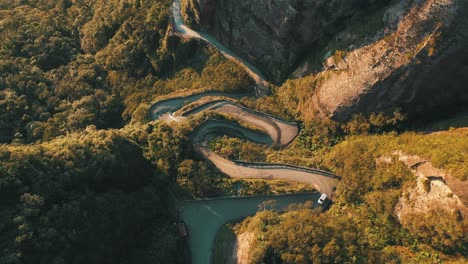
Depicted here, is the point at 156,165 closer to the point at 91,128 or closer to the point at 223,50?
the point at 91,128

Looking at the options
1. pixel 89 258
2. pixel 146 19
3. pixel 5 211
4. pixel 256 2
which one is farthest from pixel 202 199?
pixel 146 19

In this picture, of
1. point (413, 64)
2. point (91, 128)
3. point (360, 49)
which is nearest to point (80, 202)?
point (91, 128)

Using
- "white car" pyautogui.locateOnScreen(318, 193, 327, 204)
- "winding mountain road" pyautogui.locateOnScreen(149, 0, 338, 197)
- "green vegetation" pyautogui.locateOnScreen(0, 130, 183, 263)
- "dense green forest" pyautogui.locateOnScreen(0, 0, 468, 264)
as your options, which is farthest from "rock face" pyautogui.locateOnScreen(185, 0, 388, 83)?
"green vegetation" pyautogui.locateOnScreen(0, 130, 183, 263)

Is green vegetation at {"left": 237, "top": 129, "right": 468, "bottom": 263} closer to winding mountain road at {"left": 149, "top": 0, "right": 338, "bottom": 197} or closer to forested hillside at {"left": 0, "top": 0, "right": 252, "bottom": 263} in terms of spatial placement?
winding mountain road at {"left": 149, "top": 0, "right": 338, "bottom": 197}

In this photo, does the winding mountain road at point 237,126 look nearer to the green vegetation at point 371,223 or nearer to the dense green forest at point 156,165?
the dense green forest at point 156,165

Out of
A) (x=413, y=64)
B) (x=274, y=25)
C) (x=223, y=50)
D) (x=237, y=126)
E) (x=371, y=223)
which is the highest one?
(x=223, y=50)

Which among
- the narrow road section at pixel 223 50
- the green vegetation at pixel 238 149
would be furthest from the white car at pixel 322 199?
the narrow road section at pixel 223 50
